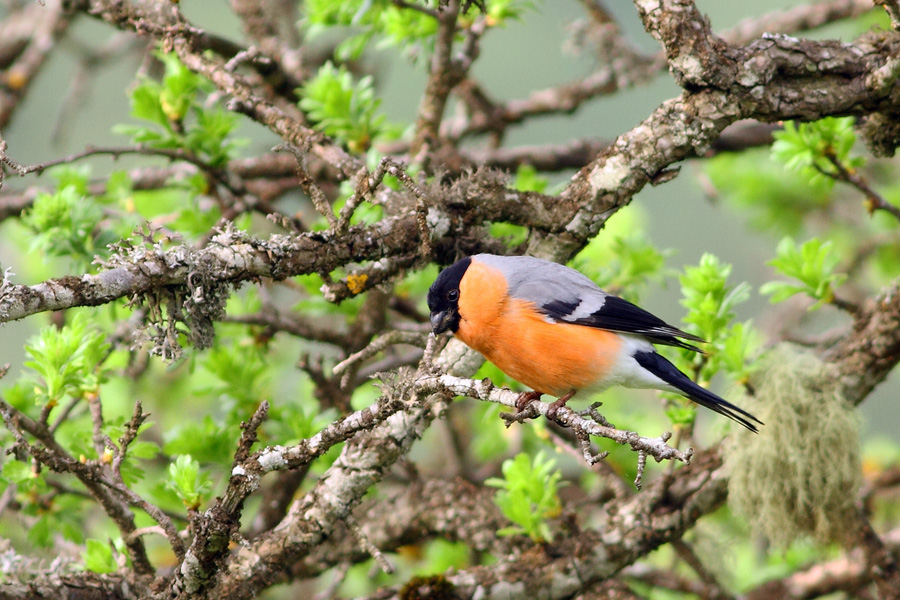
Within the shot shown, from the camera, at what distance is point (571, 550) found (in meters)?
3.56

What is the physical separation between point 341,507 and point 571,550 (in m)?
1.12

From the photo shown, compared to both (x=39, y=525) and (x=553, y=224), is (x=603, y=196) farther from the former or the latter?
(x=39, y=525)

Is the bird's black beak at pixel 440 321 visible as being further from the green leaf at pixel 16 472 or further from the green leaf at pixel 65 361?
the green leaf at pixel 16 472

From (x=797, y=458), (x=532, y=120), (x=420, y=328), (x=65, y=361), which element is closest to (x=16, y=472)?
(x=65, y=361)

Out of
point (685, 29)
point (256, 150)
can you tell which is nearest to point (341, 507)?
point (685, 29)

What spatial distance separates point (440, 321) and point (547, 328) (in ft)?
1.38

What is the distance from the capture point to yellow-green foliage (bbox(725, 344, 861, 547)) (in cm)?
352

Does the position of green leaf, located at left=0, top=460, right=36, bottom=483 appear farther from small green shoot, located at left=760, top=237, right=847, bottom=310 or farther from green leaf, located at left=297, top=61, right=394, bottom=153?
small green shoot, located at left=760, top=237, right=847, bottom=310

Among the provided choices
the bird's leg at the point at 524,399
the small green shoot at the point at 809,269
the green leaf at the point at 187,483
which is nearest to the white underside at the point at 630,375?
the bird's leg at the point at 524,399

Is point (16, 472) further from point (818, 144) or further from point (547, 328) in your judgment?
point (818, 144)

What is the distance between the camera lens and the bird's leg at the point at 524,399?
8.22 ft

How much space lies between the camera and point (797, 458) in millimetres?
3518

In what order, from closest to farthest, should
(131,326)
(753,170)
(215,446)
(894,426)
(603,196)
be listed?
1. (603,196)
2. (131,326)
3. (215,446)
4. (753,170)
5. (894,426)

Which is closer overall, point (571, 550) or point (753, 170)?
point (571, 550)
